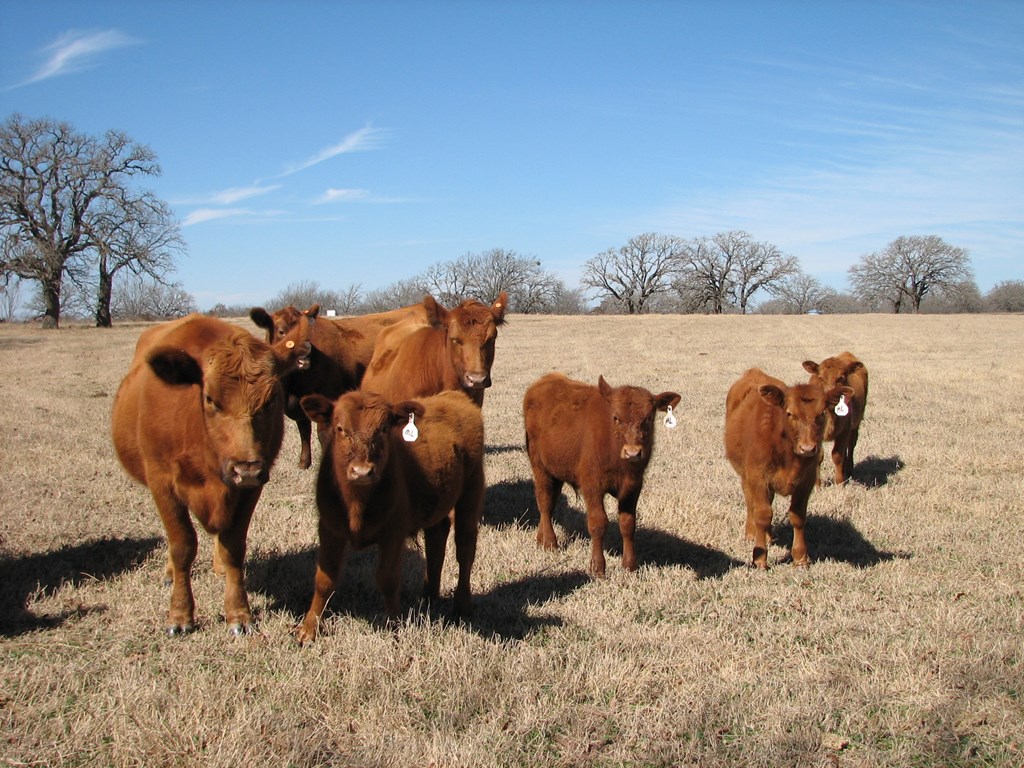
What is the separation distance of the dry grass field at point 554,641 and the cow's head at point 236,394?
1160 mm

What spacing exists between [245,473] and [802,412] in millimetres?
5056

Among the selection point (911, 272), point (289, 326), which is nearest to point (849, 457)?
point (289, 326)

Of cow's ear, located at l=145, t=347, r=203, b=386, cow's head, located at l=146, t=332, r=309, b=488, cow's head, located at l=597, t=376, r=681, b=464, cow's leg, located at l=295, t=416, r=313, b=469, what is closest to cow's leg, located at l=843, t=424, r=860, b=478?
cow's head, located at l=597, t=376, r=681, b=464

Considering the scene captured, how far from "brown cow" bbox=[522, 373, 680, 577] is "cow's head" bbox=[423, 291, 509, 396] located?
2.41 ft

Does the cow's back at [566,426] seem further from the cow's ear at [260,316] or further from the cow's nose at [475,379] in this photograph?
the cow's ear at [260,316]

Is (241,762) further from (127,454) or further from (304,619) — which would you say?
(127,454)

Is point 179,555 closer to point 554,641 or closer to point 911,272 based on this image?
point 554,641

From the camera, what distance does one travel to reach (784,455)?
25.9ft

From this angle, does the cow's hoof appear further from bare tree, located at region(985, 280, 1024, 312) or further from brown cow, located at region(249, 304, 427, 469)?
bare tree, located at region(985, 280, 1024, 312)

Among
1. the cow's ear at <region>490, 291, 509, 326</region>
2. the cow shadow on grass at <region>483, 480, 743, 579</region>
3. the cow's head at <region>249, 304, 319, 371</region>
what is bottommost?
the cow shadow on grass at <region>483, 480, 743, 579</region>

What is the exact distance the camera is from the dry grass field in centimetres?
412

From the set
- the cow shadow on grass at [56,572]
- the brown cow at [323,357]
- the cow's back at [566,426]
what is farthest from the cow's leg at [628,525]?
the brown cow at [323,357]

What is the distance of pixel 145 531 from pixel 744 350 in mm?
27689

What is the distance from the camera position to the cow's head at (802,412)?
7.59 metres
